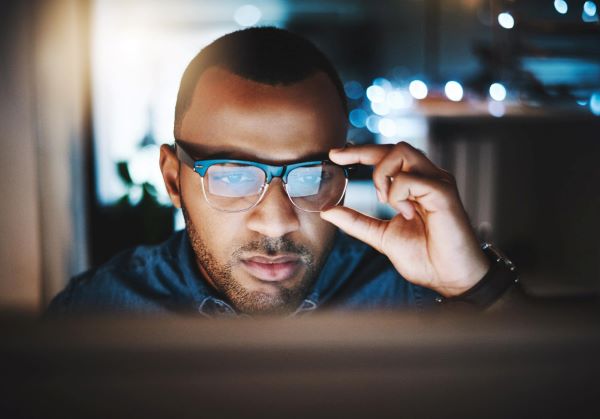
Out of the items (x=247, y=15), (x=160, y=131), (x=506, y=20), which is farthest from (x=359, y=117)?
(x=506, y=20)

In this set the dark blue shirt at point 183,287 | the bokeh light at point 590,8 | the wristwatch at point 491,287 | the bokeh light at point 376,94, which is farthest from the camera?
the bokeh light at point 376,94

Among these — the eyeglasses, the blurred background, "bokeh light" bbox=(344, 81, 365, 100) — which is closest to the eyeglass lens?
the eyeglasses

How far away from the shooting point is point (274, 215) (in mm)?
1184

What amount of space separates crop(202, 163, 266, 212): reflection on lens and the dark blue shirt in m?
0.28

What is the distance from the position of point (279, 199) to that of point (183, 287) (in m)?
0.42

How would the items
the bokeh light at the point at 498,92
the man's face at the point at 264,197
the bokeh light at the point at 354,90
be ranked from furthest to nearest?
the bokeh light at the point at 354,90
the bokeh light at the point at 498,92
the man's face at the point at 264,197

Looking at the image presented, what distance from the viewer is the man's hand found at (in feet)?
3.65

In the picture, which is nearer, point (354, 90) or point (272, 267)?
point (272, 267)

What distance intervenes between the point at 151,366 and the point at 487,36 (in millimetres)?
6953

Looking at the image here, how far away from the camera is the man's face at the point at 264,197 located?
3.93 feet

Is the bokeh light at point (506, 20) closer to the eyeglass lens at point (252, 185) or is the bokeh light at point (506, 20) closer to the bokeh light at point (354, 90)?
the eyeglass lens at point (252, 185)

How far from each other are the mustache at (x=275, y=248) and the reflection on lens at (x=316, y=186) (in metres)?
0.09

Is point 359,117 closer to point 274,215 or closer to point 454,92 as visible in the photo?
point 454,92

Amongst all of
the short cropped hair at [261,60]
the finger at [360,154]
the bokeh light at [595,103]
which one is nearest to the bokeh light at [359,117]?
the bokeh light at [595,103]
